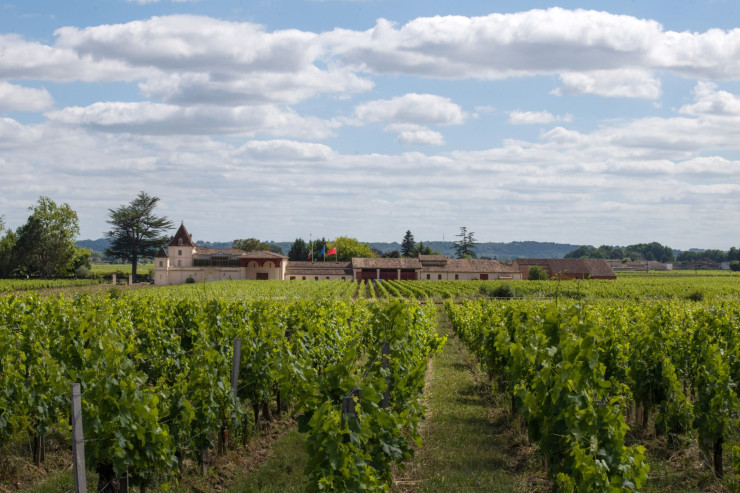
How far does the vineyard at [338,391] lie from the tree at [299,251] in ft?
340

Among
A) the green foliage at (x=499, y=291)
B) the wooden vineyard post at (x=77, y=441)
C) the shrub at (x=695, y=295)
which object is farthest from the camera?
the green foliage at (x=499, y=291)

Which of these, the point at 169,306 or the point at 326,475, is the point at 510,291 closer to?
the point at 169,306

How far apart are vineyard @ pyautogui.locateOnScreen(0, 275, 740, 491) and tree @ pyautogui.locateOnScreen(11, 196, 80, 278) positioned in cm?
7273

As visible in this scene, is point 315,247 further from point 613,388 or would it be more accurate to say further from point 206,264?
point 613,388

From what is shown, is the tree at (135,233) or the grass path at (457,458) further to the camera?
the tree at (135,233)

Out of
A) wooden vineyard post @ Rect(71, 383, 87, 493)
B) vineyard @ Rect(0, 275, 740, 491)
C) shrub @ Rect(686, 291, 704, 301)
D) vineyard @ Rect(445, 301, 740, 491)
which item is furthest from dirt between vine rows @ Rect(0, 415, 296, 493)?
shrub @ Rect(686, 291, 704, 301)

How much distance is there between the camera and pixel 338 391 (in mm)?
7402

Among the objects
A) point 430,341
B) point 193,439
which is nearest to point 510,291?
point 430,341

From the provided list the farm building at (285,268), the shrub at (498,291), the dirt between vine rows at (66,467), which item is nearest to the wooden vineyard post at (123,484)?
the dirt between vine rows at (66,467)

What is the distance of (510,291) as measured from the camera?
2190 inches

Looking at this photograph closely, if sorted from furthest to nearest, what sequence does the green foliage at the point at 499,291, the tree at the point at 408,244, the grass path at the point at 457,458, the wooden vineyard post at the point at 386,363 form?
the tree at the point at 408,244, the green foliage at the point at 499,291, the grass path at the point at 457,458, the wooden vineyard post at the point at 386,363

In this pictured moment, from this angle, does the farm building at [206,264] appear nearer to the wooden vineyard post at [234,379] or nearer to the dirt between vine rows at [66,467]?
the wooden vineyard post at [234,379]

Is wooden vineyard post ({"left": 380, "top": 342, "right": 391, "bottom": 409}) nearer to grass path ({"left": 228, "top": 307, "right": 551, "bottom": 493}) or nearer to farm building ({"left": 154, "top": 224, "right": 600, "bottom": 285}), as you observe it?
grass path ({"left": 228, "top": 307, "right": 551, "bottom": 493})

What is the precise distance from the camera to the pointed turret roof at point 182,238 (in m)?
87.8
